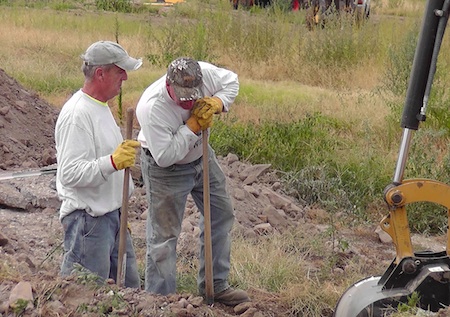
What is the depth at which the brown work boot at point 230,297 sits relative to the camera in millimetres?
5418

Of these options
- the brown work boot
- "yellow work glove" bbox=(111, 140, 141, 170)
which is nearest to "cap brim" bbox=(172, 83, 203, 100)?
"yellow work glove" bbox=(111, 140, 141, 170)

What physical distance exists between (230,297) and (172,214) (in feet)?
2.25

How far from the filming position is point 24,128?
945 cm

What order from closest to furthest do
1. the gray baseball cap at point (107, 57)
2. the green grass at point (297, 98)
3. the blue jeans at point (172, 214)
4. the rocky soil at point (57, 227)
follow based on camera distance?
the rocky soil at point (57, 227)
the gray baseball cap at point (107, 57)
the blue jeans at point (172, 214)
the green grass at point (297, 98)

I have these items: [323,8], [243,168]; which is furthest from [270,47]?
[243,168]

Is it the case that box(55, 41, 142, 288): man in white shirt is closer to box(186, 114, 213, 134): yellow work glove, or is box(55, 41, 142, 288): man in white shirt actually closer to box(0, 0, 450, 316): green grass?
box(186, 114, 213, 134): yellow work glove

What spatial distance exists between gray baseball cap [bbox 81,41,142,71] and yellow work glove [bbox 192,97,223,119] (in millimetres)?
422

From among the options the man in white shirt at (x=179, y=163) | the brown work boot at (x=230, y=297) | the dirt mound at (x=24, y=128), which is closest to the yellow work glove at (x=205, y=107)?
the man in white shirt at (x=179, y=163)

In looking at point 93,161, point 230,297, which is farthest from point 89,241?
point 230,297

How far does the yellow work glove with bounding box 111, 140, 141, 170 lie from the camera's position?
14.9 feet

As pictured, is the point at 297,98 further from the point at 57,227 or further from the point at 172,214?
the point at 172,214

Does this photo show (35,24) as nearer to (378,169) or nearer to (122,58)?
(378,169)

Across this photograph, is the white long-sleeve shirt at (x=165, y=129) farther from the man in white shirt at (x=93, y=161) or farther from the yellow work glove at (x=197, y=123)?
the man in white shirt at (x=93, y=161)

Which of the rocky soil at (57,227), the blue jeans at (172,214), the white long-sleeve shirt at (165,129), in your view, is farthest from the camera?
the blue jeans at (172,214)
